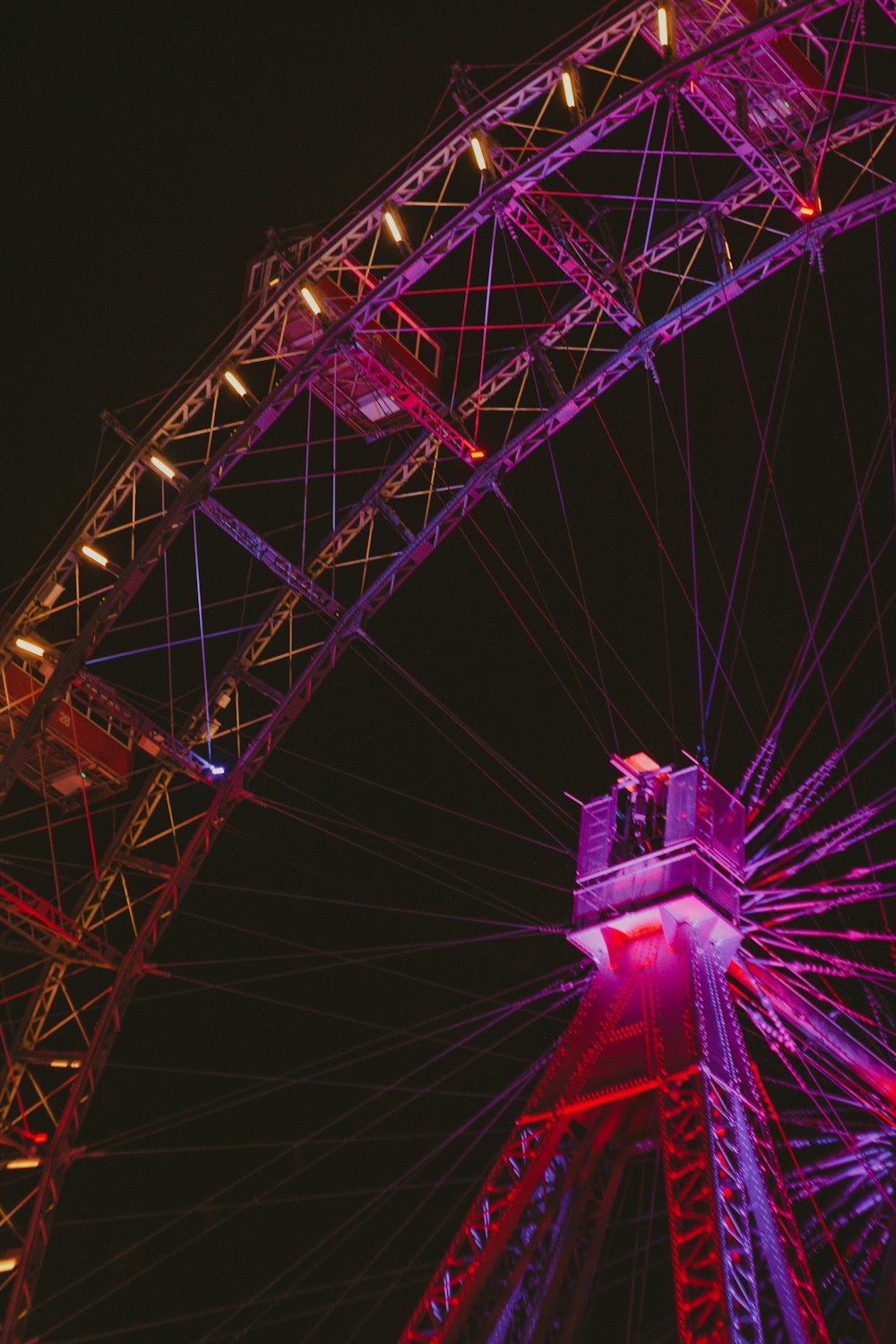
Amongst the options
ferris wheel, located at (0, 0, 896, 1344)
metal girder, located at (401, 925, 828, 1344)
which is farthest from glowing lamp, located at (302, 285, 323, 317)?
metal girder, located at (401, 925, 828, 1344)

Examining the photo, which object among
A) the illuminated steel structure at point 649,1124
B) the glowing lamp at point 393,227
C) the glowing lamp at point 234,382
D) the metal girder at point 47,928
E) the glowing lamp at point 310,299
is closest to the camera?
the illuminated steel structure at point 649,1124

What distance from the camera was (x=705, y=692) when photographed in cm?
2217

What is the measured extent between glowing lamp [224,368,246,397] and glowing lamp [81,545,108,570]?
7.25 ft

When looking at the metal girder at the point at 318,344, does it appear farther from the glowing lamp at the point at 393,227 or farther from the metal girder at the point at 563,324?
the metal girder at the point at 563,324

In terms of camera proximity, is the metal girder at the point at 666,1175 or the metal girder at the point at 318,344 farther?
the metal girder at the point at 318,344

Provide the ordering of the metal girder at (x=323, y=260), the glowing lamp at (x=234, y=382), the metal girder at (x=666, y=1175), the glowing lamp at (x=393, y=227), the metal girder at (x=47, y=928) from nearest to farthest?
the metal girder at (x=666, y=1175) → the metal girder at (x=323, y=260) → the glowing lamp at (x=393, y=227) → the glowing lamp at (x=234, y=382) → the metal girder at (x=47, y=928)

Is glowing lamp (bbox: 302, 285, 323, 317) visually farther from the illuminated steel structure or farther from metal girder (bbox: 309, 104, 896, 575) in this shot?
the illuminated steel structure

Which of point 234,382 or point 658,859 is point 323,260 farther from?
point 658,859

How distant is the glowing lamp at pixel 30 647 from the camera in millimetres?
15094

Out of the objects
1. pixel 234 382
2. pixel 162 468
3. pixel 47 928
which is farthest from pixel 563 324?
pixel 47 928

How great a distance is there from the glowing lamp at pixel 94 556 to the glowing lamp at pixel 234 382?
2.21 meters

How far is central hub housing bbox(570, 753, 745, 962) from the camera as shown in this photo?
13.3 metres

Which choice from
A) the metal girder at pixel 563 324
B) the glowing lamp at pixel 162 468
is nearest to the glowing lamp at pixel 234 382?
the glowing lamp at pixel 162 468

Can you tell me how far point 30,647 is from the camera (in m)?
15.1
